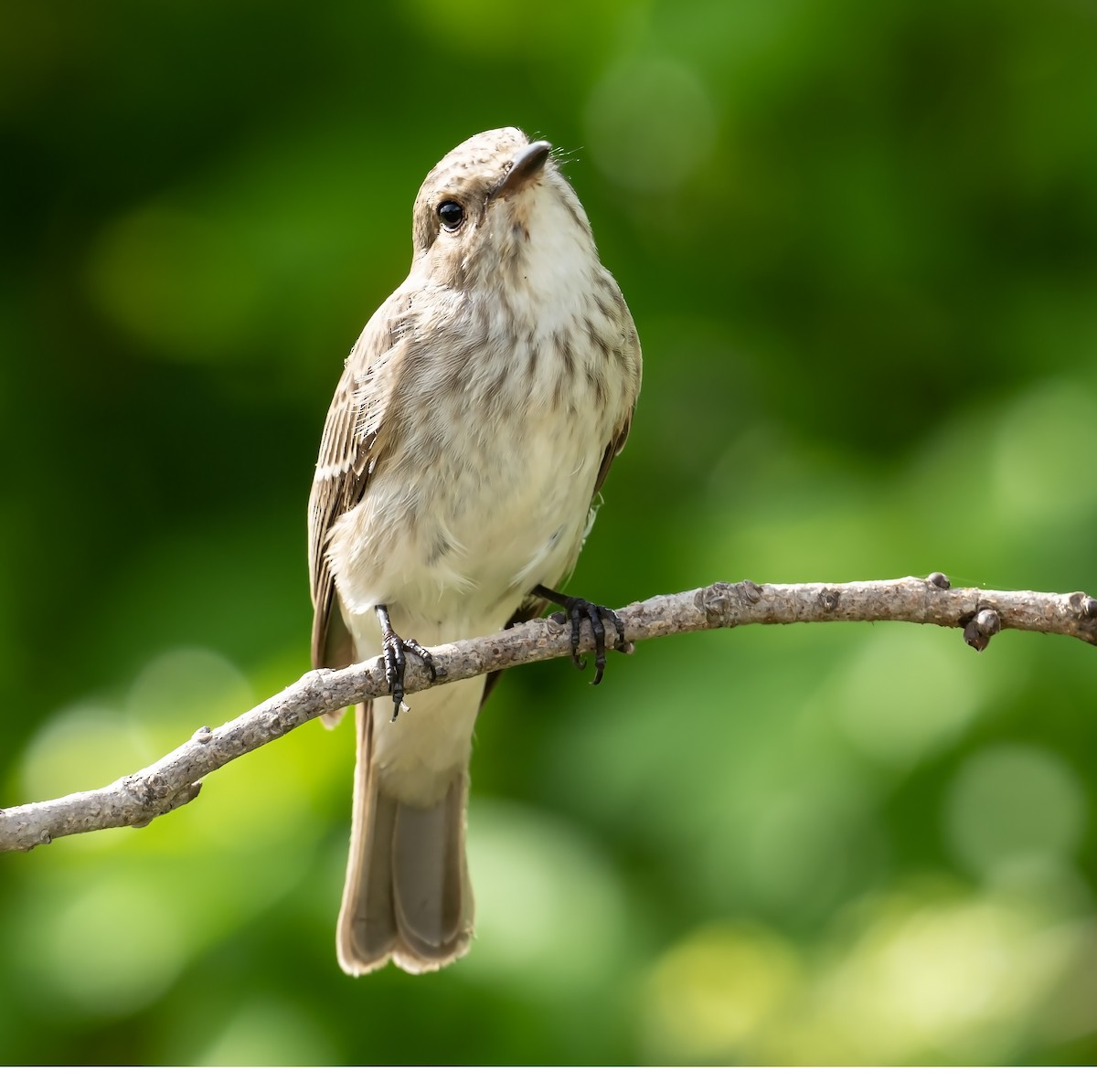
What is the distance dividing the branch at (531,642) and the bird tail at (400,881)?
61 cm

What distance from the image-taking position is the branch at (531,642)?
1.31m

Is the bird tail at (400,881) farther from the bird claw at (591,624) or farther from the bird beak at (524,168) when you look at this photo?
the bird beak at (524,168)

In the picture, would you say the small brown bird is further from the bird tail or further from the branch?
the branch

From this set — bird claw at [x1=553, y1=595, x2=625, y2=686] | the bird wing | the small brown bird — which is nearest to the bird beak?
the small brown bird

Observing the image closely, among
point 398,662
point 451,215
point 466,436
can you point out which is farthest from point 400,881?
point 451,215

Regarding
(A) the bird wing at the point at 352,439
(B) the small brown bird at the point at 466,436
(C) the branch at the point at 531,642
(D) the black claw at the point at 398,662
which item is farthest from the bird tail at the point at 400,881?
(C) the branch at the point at 531,642

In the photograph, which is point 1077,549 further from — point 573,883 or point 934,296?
point 573,883

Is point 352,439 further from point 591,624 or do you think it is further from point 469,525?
point 591,624

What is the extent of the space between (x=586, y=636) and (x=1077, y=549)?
105 cm

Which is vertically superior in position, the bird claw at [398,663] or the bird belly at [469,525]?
the bird belly at [469,525]

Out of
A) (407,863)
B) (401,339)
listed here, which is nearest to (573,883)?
(407,863)

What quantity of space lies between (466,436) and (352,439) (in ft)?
0.66

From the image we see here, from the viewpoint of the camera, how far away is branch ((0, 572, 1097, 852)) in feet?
4.31
